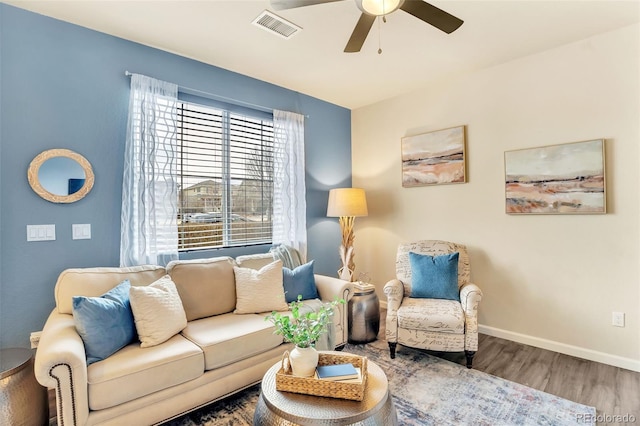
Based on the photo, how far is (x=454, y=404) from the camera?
2.12 m

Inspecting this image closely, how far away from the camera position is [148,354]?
188 cm

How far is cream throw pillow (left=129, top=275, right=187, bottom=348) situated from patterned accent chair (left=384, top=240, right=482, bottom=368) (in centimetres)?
174

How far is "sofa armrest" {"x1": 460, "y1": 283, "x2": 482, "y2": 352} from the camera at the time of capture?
257 centimetres

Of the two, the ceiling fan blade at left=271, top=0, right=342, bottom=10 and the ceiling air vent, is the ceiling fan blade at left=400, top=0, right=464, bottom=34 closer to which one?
the ceiling fan blade at left=271, top=0, right=342, bottom=10

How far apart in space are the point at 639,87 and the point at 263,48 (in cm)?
308

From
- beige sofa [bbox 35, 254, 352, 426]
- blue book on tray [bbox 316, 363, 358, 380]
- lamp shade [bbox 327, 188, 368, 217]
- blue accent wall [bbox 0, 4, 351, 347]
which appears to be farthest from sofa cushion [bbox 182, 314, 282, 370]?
lamp shade [bbox 327, 188, 368, 217]

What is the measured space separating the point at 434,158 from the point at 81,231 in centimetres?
347

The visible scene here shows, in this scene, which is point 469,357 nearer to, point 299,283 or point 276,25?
point 299,283

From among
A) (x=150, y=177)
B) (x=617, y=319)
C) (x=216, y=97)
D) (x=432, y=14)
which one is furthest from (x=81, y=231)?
(x=617, y=319)

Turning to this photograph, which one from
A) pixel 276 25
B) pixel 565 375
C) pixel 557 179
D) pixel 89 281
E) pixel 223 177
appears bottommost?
pixel 565 375

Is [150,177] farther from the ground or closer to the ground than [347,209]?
farther from the ground

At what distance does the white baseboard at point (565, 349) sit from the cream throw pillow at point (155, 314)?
3.00 m

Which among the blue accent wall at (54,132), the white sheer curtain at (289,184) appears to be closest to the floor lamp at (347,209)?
the white sheer curtain at (289,184)

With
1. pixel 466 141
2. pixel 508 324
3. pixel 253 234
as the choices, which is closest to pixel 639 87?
pixel 466 141
